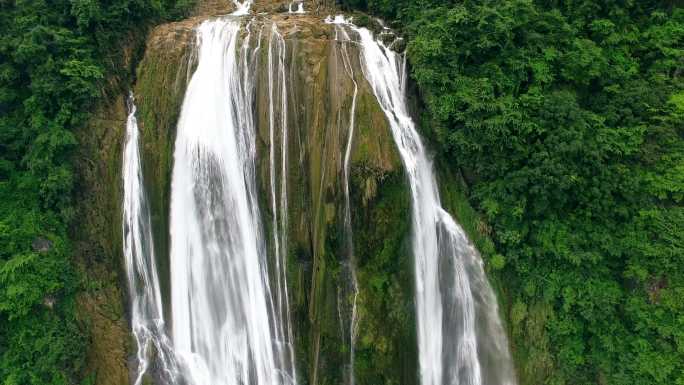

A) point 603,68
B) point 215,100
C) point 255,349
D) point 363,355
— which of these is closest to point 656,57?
point 603,68

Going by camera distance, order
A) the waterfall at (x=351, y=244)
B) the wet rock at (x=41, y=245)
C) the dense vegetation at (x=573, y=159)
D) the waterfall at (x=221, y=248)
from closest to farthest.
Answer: the waterfall at (x=351, y=244)
the waterfall at (x=221, y=248)
the dense vegetation at (x=573, y=159)
the wet rock at (x=41, y=245)

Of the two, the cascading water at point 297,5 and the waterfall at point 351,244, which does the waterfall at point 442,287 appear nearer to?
the waterfall at point 351,244

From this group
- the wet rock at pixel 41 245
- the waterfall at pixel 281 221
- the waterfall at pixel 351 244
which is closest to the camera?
the waterfall at pixel 351 244

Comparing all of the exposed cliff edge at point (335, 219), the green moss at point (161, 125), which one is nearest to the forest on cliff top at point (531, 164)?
the green moss at point (161, 125)

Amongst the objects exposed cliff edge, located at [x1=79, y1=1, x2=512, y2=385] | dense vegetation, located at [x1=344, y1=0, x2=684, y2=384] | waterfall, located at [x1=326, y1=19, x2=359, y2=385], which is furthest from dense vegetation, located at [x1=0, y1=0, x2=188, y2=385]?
dense vegetation, located at [x1=344, y1=0, x2=684, y2=384]

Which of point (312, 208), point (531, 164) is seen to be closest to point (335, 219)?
point (312, 208)

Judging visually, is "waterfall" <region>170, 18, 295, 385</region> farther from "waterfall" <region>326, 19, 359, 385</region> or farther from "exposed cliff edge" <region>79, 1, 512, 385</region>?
"waterfall" <region>326, 19, 359, 385</region>
